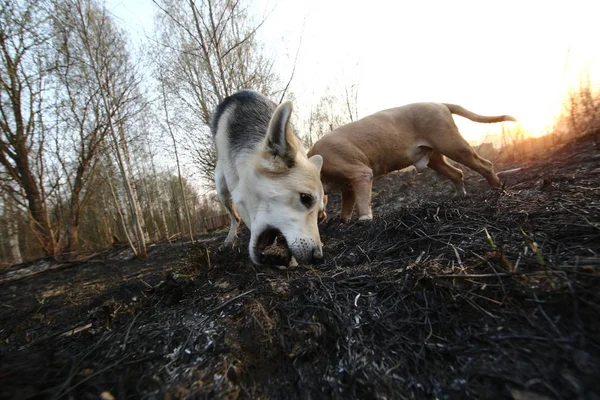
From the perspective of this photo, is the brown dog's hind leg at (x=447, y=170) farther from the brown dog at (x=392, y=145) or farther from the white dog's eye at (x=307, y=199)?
the white dog's eye at (x=307, y=199)

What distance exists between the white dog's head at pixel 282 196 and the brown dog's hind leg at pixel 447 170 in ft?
13.4

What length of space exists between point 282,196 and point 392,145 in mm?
3310

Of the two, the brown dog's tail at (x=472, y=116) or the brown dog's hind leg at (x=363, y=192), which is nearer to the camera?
the brown dog's hind leg at (x=363, y=192)

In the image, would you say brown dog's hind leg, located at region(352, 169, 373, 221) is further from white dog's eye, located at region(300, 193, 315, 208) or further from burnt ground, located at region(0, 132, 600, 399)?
burnt ground, located at region(0, 132, 600, 399)

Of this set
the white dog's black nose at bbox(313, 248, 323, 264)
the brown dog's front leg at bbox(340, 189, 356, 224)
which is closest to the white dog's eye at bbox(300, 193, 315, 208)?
the white dog's black nose at bbox(313, 248, 323, 264)

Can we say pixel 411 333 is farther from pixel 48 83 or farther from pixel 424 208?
pixel 48 83

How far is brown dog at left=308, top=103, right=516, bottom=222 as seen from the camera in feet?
15.5

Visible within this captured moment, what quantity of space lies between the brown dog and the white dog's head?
6.47 feet

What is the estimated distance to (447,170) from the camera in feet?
18.7

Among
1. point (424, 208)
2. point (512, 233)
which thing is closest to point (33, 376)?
point (512, 233)

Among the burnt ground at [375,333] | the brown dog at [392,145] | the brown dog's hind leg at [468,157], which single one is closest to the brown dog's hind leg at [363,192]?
the brown dog at [392,145]

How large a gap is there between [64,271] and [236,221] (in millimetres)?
5075

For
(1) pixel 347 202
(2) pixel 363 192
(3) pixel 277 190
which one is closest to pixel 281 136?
(3) pixel 277 190

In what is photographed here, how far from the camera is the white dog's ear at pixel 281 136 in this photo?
8.20 feet
